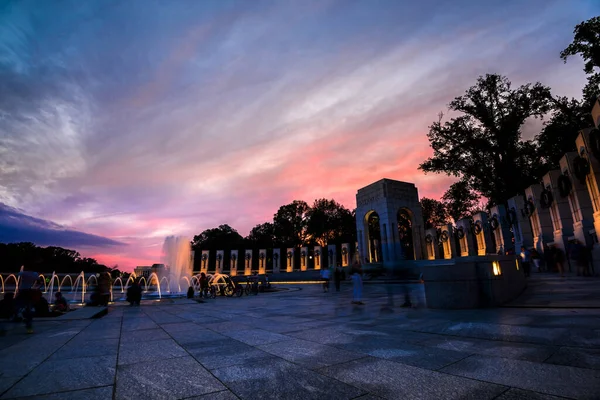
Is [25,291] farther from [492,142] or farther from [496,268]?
[492,142]

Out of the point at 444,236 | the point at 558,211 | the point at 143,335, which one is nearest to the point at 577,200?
the point at 558,211

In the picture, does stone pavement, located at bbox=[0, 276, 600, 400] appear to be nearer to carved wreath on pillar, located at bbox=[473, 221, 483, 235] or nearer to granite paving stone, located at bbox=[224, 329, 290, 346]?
granite paving stone, located at bbox=[224, 329, 290, 346]

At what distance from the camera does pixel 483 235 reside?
31.1m

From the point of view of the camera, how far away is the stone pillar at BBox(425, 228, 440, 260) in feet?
132

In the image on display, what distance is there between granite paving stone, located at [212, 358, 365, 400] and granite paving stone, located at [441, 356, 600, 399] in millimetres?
1599

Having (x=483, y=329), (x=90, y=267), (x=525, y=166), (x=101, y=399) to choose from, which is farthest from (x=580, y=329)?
(x=90, y=267)

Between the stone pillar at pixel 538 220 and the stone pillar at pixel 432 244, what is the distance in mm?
16554


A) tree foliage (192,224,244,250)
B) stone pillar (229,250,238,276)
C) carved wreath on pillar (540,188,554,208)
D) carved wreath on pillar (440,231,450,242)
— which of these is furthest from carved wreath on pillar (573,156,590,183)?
tree foliage (192,224,244,250)

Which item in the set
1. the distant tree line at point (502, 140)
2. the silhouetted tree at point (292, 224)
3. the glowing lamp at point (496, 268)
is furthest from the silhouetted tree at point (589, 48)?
the silhouetted tree at point (292, 224)

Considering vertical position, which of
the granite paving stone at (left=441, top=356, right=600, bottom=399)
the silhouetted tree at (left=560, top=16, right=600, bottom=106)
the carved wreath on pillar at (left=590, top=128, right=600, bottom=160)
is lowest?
the granite paving stone at (left=441, top=356, right=600, bottom=399)

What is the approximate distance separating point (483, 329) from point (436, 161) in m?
35.2

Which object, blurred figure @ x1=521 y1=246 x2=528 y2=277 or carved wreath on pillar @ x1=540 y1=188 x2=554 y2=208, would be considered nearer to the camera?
blurred figure @ x1=521 y1=246 x2=528 y2=277

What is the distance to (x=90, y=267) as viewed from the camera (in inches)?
2933

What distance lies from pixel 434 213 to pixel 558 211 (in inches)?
2240
